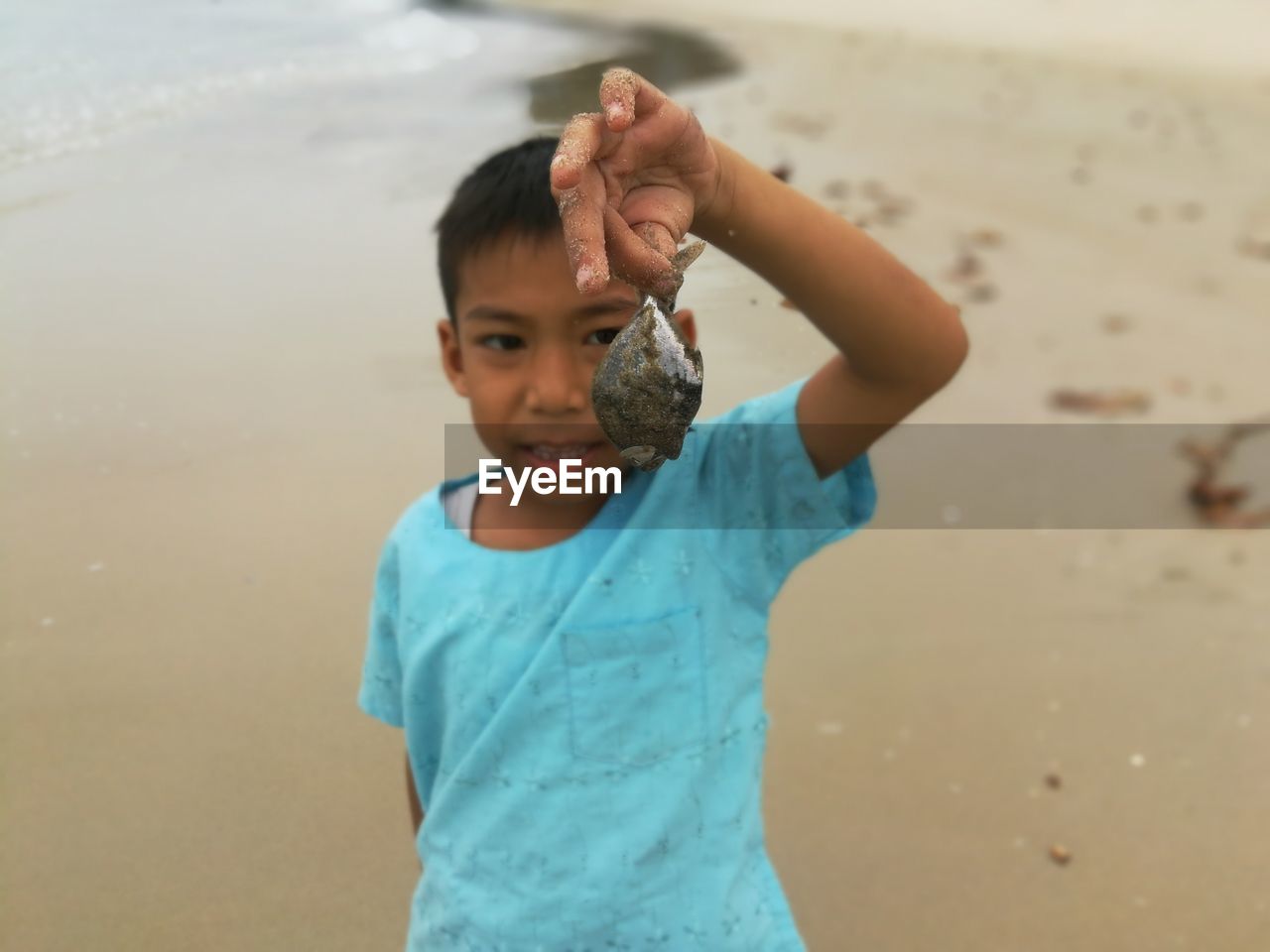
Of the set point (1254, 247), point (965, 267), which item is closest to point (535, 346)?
point (965, 267)

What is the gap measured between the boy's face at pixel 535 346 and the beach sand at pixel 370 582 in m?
1.41

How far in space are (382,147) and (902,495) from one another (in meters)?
4.28

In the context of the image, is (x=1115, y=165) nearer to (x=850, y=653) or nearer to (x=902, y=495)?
(x=902, y=495)

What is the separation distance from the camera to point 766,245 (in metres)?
1.38

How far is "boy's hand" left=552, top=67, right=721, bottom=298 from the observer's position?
91 centimetres

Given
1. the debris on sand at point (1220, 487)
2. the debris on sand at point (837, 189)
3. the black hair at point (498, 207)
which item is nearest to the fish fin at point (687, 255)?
the black hair at point (498, 207)

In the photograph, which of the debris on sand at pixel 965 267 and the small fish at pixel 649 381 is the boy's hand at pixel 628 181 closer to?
the small fish at pixel 649 381

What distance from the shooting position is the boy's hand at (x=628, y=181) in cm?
91

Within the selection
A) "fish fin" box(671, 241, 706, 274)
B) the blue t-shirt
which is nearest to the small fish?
"fish fin" box(671, 241, 706, 274)

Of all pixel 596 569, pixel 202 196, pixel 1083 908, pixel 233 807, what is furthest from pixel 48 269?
pixel 1083 908

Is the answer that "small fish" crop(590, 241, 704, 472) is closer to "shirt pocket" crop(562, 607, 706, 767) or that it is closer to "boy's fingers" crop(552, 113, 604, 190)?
"boy's fingers" crop(552, 113, 604, 190)

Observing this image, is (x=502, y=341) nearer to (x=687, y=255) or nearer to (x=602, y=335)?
(x=602, y=335)
